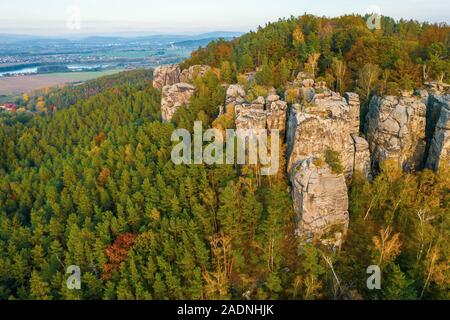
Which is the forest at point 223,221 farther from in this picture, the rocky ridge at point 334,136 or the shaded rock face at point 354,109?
the shaded rock face at point 354,109

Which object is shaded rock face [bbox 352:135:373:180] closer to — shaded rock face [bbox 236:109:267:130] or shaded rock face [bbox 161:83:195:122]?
shaded rock face [bbox 236:109:267:130]

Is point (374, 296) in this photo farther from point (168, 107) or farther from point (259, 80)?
point (168, 107)

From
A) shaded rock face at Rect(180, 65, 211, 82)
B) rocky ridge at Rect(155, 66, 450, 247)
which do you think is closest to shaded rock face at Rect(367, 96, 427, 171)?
rocky ridge at Rect(155, 66, 450, 247)

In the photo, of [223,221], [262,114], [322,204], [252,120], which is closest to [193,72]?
[252,120]

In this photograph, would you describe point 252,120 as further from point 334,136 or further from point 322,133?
point 334,136

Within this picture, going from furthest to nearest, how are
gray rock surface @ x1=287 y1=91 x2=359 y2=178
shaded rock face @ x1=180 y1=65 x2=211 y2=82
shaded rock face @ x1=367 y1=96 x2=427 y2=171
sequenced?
shaded rock face @ x1=180 y1=65 x2=211 y2=82
shaded rock face @ x1=367 y1=96 x2=427 y2=171
gray rock surface @ x1=287 y1=91 x2=359 y2=178
